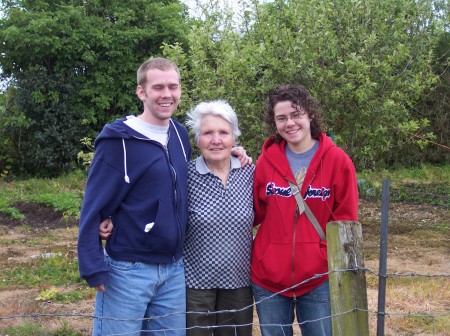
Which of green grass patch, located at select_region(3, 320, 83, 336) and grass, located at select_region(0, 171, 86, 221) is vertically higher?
grass, located at select_region(0, 171, 86, 221)

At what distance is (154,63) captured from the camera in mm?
3117

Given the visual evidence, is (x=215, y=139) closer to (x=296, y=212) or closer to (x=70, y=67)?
(x=296, y=212)

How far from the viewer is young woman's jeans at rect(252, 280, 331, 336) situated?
309 cm

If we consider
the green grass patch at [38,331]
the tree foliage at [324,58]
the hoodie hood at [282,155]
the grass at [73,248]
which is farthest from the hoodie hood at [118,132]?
the tree foliage at [324,58]

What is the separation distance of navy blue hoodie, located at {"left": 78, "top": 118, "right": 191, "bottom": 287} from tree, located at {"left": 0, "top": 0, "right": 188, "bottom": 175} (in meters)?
13.2

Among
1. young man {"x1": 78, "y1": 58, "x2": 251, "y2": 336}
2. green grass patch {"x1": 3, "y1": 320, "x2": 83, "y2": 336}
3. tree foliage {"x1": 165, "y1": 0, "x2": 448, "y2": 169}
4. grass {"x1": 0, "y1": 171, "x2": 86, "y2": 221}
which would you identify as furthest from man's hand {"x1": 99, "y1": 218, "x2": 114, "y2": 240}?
grass {"x1": 0, "y1": 171, "x2": 86, "y2": 221}

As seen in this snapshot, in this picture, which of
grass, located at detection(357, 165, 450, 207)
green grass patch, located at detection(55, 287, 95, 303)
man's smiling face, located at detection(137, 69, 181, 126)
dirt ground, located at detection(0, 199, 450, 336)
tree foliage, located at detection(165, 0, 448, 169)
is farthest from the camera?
grass, located at detection(357, 165, 450, 207)

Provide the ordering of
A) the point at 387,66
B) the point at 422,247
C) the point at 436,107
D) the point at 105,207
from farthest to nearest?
the point at 436,107, the point at 422,247, the point at 387,66, the point at 105,207

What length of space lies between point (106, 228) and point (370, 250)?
222 inches

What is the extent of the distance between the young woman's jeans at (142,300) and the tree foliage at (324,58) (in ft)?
12.4

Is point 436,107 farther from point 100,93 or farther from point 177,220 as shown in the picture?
point 177,220

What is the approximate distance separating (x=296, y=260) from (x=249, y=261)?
281mm

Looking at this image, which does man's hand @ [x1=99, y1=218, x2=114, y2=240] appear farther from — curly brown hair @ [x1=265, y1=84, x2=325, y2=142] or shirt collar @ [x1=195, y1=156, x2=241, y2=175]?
curly brown hair @ [x1=265, y1=84, x2=325, y2=142]

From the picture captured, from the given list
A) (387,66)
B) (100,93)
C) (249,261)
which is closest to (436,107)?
(100,93)
